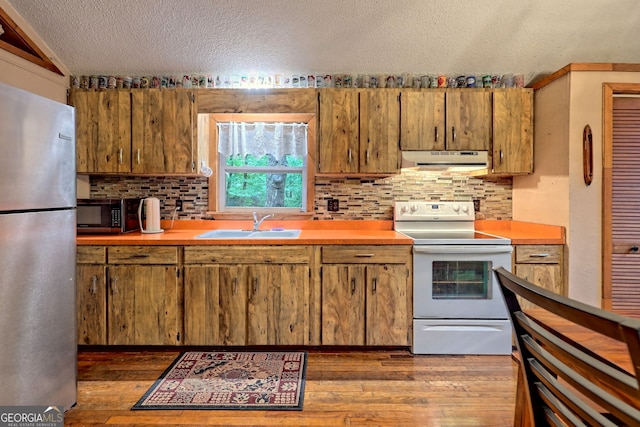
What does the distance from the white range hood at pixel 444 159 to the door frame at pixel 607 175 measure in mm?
767

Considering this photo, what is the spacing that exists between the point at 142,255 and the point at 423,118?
7.97ft

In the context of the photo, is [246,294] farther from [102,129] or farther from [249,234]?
[102,129]

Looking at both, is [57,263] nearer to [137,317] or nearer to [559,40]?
[137,317]

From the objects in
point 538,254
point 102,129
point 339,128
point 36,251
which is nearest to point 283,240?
point 339,128

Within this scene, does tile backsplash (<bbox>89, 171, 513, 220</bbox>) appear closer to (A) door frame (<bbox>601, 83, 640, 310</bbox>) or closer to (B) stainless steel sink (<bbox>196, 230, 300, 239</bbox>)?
(B) stainless steel sink (<bbox>196, 230, 300, 239</bbox>)

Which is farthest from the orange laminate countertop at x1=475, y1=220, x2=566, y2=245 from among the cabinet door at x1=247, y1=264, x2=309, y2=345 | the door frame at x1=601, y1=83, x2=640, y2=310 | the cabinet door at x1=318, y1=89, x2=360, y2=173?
the cabinet door at x1=247, y1=264, x2=309, y2=345

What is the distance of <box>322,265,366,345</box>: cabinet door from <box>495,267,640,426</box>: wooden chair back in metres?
1.66

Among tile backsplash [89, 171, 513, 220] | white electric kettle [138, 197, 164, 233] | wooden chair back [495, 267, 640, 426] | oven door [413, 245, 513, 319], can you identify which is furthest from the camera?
tile backsplash [89, 171, 513, 220]

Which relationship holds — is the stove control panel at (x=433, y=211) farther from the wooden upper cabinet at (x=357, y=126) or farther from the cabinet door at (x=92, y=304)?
the cabinet door at (x=92, y=304)

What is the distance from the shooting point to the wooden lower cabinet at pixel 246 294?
104 inches

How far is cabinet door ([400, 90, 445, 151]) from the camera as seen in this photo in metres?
2.91

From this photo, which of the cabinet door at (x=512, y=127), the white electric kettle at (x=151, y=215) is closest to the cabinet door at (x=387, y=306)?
the cabinet door at (x=512, y=127)

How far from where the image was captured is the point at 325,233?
300cm

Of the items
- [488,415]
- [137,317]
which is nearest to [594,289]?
[488,415]
